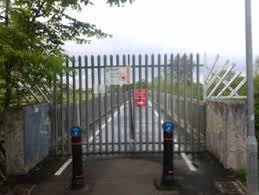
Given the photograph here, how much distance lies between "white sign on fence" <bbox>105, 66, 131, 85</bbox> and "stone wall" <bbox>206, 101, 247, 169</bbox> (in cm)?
253

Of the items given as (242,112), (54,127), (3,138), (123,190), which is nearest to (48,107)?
(54,127)

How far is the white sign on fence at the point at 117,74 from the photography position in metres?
8.14

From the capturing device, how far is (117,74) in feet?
26.7

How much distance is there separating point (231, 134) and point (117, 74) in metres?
3.34

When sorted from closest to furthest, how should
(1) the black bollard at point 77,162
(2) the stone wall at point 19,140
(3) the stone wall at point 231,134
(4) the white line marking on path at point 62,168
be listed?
(1) the black bollard at point 77,162, (3) the stone wall at point 231,134, (2) the stone wall at point 19,140, (4) the white line marking on path at point 62,168

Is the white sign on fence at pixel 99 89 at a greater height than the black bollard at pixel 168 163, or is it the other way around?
the white sign on fence at pixel 99 89

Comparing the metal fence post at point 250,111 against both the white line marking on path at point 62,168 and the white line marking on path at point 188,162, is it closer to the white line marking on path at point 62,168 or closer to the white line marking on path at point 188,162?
the white line marking on path at point 188,162

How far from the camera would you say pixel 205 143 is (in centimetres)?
841

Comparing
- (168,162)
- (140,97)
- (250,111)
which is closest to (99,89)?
(140,97)

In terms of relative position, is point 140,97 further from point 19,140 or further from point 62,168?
point 19,140

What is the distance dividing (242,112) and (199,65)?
2.34 m

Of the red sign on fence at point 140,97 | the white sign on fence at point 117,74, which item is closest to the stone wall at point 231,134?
the red sign on fence at point 140,97

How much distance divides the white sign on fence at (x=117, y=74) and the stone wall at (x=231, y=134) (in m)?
2.53

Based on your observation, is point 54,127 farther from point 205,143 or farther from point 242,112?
point 242,112
